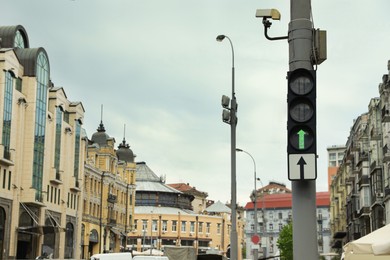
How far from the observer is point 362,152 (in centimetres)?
6819

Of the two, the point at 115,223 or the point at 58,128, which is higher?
the point at 58,128

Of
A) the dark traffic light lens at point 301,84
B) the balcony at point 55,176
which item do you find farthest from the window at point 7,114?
the dark traffic light lens at point 301,84

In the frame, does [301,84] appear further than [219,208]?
No

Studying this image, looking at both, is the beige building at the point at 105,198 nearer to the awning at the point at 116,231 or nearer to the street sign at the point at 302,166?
the awning at the point at 116,231

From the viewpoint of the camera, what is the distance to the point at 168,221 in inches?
5271

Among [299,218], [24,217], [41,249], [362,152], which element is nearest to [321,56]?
[299,218]

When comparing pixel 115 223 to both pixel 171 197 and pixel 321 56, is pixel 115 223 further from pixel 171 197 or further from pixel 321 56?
pixel 321 56

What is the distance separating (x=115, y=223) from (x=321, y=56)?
80494 mm

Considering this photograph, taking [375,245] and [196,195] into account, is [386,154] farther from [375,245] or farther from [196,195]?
[196,195]

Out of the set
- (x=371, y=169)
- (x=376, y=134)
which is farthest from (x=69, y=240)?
(x=376, y=134)

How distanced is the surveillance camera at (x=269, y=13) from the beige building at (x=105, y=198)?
6871cm

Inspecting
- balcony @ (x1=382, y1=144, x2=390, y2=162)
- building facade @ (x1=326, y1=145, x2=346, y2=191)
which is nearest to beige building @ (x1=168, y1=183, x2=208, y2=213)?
building facade @ (x1=326, y1=145, x2=346, y2=191)

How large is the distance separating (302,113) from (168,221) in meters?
128

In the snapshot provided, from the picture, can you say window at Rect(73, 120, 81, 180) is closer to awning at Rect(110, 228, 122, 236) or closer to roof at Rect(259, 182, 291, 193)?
awning at Rect(110, 228, 122, 236)
